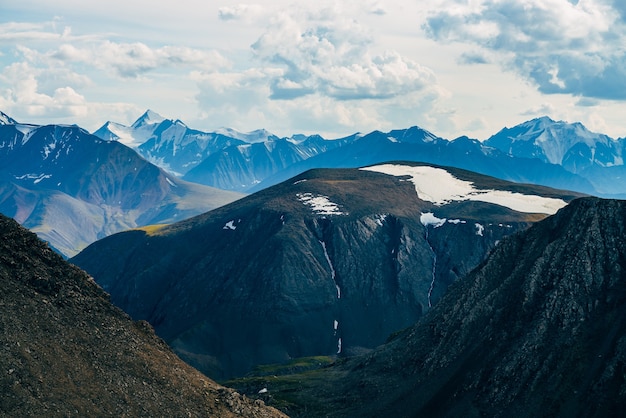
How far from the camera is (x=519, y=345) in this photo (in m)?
157

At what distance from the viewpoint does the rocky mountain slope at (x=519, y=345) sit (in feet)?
471

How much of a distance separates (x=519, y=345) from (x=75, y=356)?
89.2 m

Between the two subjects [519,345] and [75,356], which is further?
[519,345]

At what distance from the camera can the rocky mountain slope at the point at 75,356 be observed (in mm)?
93938

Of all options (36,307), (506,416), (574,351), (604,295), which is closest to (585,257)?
(604,295)

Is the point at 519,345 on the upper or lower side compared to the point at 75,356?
lower

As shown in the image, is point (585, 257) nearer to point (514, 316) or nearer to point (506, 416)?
point (514, 316)

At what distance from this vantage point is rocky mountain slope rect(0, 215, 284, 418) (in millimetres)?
93938

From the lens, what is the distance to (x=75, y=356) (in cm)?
10131

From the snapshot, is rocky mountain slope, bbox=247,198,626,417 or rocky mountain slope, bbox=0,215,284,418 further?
rocky mountain slope, bbox=247,198,626,417

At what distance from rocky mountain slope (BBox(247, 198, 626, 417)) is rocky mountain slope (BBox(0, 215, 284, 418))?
166ft

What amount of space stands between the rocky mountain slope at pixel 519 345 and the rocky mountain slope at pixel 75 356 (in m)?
50.7

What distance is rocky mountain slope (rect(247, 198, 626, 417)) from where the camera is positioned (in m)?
144

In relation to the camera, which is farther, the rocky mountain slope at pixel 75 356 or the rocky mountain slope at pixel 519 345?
the rocky mountain slope at pixel 519 345
